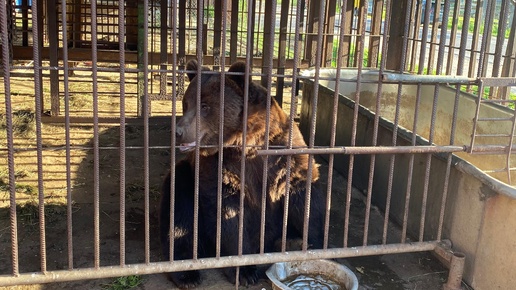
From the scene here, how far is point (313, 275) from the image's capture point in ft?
15.4

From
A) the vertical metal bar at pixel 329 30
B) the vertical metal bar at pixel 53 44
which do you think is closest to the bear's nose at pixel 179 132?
the vertical metal bar at pixel 53 44

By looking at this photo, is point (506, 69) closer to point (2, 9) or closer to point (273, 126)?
point (273, 126)

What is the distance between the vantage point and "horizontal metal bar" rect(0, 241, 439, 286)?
12.7ft

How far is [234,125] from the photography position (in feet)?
15.8

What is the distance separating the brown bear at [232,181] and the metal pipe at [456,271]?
116cm

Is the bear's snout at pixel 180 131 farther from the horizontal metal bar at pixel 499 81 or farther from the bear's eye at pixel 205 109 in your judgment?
the horizontal metal bar at pixel 499 81

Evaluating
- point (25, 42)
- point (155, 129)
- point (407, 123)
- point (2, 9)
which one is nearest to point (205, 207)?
point (2, 9)

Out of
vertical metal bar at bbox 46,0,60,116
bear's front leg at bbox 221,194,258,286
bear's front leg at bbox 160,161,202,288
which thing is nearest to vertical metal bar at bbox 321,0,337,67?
vertical metal bar at bbox 46,0,60,116

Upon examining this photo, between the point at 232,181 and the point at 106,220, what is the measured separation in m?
1.94

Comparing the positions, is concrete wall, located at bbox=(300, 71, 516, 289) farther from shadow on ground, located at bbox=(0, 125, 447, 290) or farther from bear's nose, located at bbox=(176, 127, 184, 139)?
bear's nose, located at bbox=(176, 127, 184, 139)

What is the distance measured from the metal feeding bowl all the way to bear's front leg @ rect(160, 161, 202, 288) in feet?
2.36

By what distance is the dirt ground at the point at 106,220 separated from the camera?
484 centimetres

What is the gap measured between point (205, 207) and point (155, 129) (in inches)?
209

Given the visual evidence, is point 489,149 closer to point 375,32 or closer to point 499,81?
point 499,81
